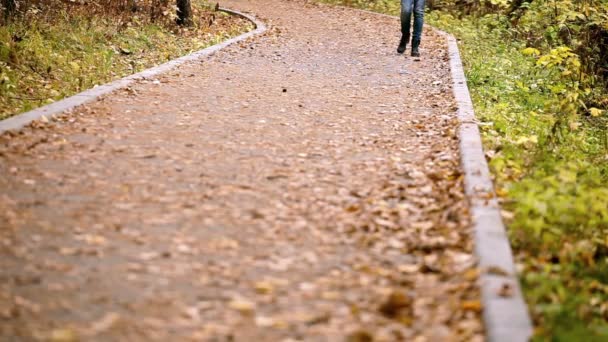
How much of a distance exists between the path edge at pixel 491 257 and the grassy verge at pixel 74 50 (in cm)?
481

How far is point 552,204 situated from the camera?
14.7 ft

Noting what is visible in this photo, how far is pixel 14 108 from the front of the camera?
7.06 meters

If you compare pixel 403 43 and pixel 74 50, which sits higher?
pixel 403 43

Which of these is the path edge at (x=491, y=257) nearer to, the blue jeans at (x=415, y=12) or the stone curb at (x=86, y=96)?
the stone curb at (x=86, y=96)

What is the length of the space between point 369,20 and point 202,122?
12415 millimetres

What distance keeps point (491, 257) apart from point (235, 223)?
66.2 inches

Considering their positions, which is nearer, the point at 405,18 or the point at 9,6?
the point at 9,6

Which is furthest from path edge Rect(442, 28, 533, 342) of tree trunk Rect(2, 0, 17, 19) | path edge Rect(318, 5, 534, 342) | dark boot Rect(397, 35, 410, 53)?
tree trunk Rect(2, 0, 17, 19)

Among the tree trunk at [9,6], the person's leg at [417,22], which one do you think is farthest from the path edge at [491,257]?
the tree trunk at [9,6]

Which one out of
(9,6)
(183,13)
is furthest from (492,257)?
(183,13)

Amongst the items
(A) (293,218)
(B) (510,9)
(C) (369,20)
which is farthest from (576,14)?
(A) (293,218)

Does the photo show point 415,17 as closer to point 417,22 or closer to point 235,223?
point 417,22

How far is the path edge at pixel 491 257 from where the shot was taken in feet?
9.55

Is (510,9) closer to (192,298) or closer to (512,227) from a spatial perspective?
(512,227)
